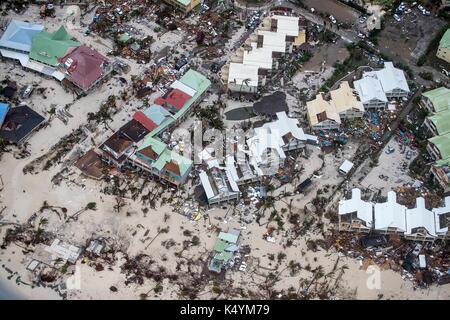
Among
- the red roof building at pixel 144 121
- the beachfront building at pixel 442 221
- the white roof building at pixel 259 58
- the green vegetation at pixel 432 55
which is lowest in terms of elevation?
the red roof building at pixel 144 121

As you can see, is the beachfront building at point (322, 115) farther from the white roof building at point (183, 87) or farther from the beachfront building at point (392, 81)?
the white roof building at point (183, 87)

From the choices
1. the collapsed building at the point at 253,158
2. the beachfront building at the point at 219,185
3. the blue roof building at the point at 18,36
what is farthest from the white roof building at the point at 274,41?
the blue roof building at the point at 18,36

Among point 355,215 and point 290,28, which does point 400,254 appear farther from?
point 290,28

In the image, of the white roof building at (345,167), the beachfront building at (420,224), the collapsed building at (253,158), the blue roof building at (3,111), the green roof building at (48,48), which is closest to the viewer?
the beachfront building at (420,224)

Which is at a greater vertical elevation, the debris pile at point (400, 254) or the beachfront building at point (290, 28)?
the beachfront building at point (290, 28)

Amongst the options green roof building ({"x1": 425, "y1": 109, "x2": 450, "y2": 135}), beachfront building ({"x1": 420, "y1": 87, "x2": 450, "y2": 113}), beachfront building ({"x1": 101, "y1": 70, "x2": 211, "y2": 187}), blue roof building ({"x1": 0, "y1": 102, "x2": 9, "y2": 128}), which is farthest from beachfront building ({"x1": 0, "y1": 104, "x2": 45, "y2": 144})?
beachfront building ({"x1": 420, "y1": 87, "x2": 450, "y2": 113})

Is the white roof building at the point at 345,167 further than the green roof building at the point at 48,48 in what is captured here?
No

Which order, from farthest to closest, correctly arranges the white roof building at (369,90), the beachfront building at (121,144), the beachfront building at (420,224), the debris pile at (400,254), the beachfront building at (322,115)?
the white roof building at (369,90), the beachfront building at (322,115), the beachfront building at (121,144), the beachfront building at (420,224), the debris pile at (400,254)
